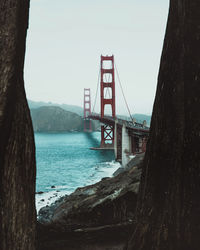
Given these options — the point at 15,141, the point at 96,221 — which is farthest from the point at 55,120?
the point at 15,141

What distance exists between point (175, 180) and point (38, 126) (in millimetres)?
136872

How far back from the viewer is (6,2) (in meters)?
2.57

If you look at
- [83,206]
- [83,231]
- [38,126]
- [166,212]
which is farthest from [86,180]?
[38,126]

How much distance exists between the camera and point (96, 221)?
818cm

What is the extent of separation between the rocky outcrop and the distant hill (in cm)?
11712

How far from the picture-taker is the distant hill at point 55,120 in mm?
131875

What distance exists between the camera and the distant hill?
132m

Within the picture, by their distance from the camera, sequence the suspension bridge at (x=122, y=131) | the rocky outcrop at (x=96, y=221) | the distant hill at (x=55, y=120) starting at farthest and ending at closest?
the distant hill at (x=55, y=120) < the suspension bridge at (x=122, y=131) < the rocky outcrop at (x=96, y=221)

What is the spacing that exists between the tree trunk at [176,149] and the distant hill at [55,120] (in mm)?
127899

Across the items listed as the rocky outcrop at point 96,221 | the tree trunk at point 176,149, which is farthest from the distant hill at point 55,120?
the tree trunk at point 176,149

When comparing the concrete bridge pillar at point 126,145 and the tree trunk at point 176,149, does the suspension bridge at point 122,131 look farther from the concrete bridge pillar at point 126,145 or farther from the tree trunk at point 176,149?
the tree trunk at point 176,149

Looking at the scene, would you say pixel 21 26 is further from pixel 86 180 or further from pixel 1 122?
pixel 86 180

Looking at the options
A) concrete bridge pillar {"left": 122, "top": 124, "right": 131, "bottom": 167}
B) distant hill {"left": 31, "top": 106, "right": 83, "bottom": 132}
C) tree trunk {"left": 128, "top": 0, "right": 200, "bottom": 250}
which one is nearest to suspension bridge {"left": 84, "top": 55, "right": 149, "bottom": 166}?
concrete bridge pillar {"left": 122, "top": 124, "right": 131, "bottom": 167}

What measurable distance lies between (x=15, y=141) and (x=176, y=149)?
6.08 ft
